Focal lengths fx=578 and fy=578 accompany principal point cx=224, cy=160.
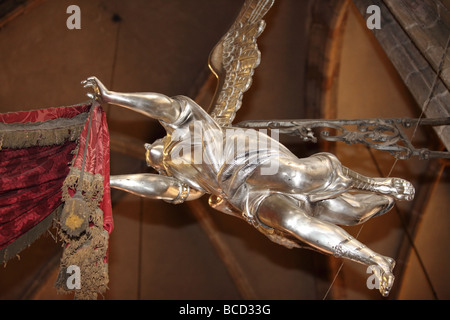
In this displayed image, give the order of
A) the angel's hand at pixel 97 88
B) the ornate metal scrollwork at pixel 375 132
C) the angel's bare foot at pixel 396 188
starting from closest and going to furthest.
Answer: the angel's hand at pixel 97 88 < the angel's bare foot at pixel 396 188 < the ornate metal scrollwork at pixel 375 132

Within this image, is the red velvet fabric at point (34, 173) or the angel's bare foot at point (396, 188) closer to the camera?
the red velvet fabric at point (34, 173)

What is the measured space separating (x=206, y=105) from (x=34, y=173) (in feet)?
13.4

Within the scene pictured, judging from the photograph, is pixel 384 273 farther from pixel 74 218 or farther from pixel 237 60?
pixel 237 60

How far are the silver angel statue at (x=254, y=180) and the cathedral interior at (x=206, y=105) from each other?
99.9 inches

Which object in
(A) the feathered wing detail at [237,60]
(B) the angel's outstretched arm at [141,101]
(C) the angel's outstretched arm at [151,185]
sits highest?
(A) the feathered wing detail at [237,60]

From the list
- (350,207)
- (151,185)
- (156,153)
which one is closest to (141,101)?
(156,153)

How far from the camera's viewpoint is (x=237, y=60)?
3.83 m

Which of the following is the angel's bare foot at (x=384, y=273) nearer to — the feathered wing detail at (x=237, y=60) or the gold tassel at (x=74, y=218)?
the feathered wing detail at (x=237, y=60)

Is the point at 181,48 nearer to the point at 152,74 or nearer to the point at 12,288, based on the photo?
the point at 152,74

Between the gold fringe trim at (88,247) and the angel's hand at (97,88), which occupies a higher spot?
the angel's hand at (97,88)

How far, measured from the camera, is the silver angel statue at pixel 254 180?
308 centimetres

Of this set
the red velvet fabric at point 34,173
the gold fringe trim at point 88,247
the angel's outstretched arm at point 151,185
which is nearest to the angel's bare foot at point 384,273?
the angel's outstretched arm at point 151,185

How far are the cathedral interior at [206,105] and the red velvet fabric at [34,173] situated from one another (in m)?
2.69

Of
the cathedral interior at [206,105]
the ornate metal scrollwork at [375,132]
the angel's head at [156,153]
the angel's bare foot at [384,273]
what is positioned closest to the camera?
the angel's bare foot at [384,273]
